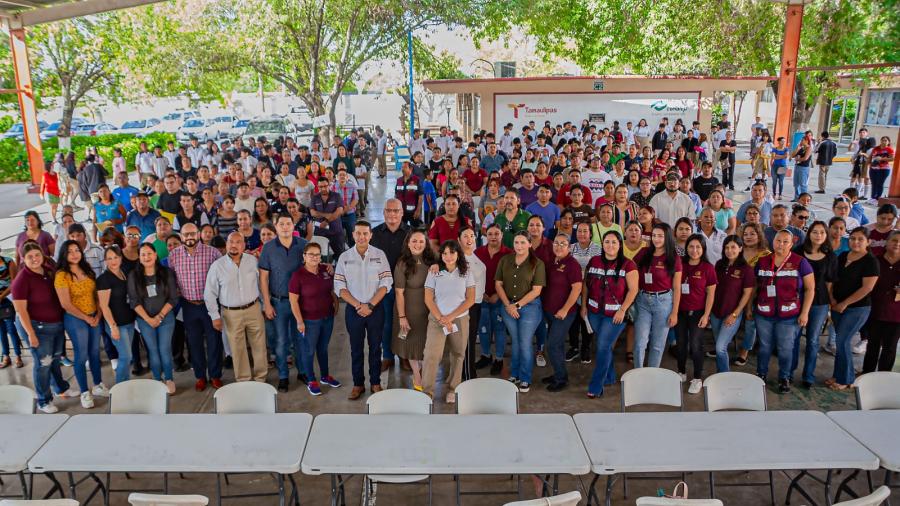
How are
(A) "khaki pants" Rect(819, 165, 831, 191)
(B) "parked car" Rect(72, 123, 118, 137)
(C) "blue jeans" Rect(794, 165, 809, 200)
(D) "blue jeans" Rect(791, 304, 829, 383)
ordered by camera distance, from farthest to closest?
(B) "parked car" Rect(72, 123, 118, 137) → (A) "khaki pants" Rect(819, 165, 831, 191) → (C) "blue jeans" Rect(794, 165, 809, 200) → (D) "blue jeans" Rect(791, 304, 829, 383)

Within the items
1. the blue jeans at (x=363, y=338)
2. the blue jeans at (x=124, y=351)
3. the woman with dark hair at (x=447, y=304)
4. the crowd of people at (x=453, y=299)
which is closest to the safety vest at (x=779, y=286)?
the crowd of people at (x=453, y=299)

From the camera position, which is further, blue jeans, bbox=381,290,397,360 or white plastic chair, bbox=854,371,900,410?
blue jeans, bbox=381,290,397,360

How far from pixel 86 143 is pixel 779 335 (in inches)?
1024

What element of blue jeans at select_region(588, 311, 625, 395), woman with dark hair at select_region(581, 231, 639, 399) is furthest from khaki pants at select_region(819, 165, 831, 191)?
blue jeans at select_region(588, 311, 625, 395)

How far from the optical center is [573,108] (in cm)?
1867

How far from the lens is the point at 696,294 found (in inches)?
229

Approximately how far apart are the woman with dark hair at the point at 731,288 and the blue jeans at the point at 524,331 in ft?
5.41

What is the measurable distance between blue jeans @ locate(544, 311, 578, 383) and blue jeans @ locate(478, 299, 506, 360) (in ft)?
1.70

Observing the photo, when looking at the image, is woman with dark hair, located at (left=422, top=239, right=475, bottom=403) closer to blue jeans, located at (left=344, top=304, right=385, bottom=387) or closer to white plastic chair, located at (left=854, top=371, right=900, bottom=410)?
blue jeans, located at (left=344, top=304, right=385, bottom=387)

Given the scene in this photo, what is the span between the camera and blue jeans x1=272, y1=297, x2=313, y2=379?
6.10 metres

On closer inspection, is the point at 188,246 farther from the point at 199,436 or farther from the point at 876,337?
the point at 876,337

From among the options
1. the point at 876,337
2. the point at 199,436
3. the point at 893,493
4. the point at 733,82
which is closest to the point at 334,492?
the point at 199,436

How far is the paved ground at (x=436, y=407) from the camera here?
15.4ft

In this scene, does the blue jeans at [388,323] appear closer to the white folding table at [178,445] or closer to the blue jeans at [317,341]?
the blue jeans at [317,341]
